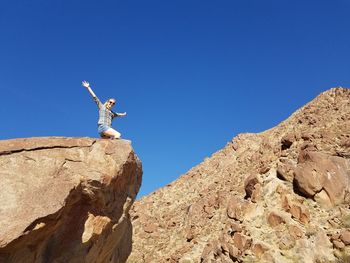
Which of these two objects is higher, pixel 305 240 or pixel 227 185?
pixel 227 185

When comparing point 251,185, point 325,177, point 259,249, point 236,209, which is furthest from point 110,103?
point 251,185

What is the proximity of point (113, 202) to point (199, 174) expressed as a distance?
36945mm

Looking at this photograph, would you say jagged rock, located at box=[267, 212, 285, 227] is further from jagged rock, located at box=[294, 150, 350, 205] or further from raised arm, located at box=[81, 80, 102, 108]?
raised arm, located at box=[81, 80, 102, 108]

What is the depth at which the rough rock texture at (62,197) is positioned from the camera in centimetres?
720

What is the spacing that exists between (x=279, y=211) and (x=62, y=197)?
16.0 metres

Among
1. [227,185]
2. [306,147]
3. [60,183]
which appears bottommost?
[60,183]

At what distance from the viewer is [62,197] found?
767 cm

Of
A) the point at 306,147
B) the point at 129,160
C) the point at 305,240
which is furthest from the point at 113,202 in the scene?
the point at 306,147

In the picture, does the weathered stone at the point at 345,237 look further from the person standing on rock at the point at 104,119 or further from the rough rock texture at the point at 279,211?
the person standing on rock at the point at 104,119

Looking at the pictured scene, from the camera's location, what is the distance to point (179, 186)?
4481 centimetres

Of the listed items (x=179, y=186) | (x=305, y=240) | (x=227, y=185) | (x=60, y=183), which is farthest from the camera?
(x=179, y=186)

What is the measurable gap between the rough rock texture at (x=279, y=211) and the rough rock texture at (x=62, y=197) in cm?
1193

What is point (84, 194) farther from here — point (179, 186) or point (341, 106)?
point (179, 186)

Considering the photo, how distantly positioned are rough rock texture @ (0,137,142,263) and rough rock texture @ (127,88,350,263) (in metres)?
11.9
